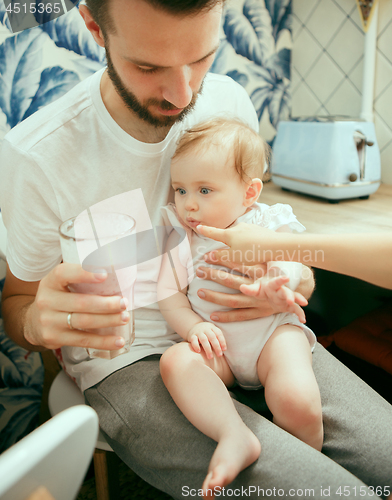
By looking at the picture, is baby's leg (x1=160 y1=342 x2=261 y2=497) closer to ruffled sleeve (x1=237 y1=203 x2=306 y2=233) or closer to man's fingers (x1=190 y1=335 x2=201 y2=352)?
man's fingers (x1=190 y1=335 x2=201 y2=352)

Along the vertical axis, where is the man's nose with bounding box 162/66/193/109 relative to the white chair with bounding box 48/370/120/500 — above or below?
above

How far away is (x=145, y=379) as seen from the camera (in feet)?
2.79

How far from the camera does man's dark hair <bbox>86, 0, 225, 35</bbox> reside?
66 centimetres

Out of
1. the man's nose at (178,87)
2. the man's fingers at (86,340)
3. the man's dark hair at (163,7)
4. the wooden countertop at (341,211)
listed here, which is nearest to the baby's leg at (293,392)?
the man's fingers at (86,340)

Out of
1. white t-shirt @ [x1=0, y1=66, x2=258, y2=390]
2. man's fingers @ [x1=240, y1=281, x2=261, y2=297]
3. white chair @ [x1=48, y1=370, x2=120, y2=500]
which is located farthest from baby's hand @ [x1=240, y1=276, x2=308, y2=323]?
white chair @ [x1=48, y1=370, x2=120, y2=500]

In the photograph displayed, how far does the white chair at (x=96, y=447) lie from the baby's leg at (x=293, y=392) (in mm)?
424

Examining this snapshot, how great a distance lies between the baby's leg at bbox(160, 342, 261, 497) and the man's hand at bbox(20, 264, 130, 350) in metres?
0.19

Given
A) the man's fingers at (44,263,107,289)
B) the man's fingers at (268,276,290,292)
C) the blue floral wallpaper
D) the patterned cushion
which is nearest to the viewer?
the man's fingers at (44,263,107,289)

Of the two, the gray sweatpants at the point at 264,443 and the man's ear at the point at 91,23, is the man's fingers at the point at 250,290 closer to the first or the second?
the gray sweatpants at the point at 264,443

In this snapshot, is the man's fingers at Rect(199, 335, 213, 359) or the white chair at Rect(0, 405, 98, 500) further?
the man's fingers at Rect(199, 335, 213, 359)

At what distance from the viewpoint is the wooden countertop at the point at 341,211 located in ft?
3.84

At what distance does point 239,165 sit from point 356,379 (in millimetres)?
609

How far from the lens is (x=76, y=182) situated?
2.96ft

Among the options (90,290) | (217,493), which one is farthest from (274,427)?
(90,290)
